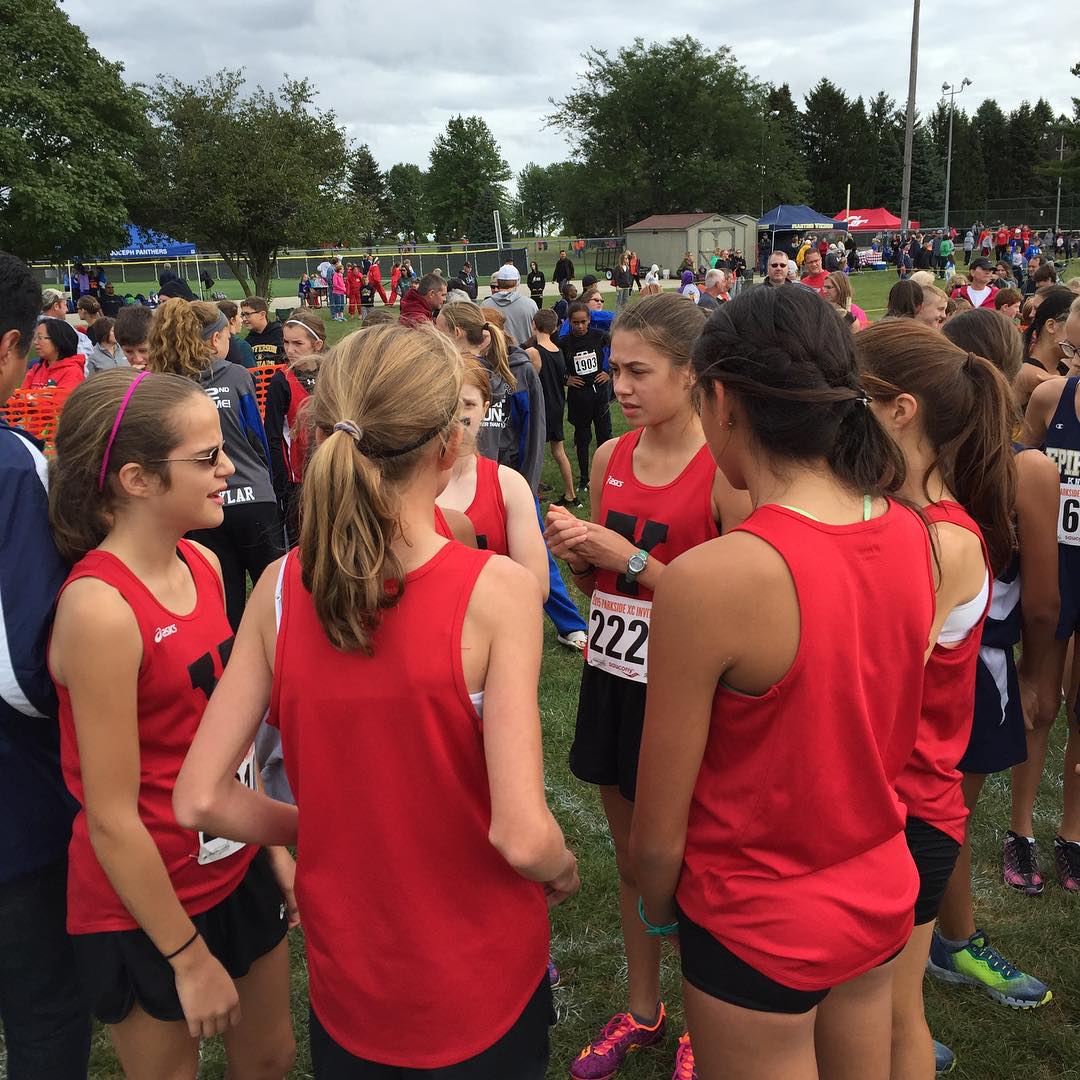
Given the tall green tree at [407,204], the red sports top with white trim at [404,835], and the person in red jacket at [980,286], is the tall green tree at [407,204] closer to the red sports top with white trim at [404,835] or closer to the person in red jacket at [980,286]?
the person in red jacket at [980,286]

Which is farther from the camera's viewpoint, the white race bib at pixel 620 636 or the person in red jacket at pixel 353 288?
the person in red jacket at pixel 353 288

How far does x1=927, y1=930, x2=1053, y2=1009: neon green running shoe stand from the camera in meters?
3.12

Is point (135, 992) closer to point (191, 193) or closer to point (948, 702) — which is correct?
point (948, 702)

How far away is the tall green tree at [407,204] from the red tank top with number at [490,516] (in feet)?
→ 298

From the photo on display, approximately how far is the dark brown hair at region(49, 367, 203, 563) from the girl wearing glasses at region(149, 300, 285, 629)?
3021mm

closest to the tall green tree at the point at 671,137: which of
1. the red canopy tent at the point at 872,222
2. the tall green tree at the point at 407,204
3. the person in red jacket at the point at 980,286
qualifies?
the red canopy tent at the point at 872,222

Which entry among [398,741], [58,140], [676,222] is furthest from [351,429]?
[676,222]

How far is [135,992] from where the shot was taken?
1888 millimetres

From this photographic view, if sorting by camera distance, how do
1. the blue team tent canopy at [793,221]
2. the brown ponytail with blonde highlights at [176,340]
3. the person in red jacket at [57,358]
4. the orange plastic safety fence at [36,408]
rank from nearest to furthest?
the brown ponytail with blonde highlights at [176,340]
the orange plastic safety fence at [36,408]
the person in red jacket at [57,358]
the blue team tent canopy at [793,221]

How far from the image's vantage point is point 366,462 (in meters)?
1.44

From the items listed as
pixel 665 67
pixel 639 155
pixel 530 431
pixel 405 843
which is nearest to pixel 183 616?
pixel 405 843

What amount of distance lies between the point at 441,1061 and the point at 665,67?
76.2 m

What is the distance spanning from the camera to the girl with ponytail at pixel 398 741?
1.43m

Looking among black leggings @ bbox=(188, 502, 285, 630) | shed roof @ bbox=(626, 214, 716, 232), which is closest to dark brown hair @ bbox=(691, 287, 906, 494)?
black leggings @ bbox=(188, 502, 285, 630)
